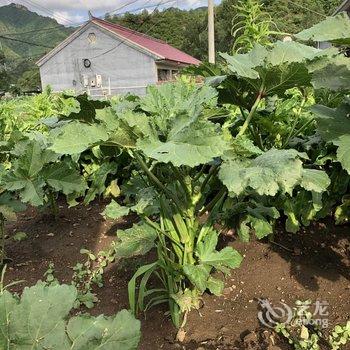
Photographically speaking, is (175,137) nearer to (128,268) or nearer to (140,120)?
(140,120)

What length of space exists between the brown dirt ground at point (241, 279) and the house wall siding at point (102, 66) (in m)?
20.6

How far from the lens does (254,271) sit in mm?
2318

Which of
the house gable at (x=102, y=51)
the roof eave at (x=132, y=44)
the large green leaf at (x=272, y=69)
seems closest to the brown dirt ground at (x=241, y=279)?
the large green leaf at (x=272, y=69)

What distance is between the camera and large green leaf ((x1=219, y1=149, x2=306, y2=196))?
1.31 meters

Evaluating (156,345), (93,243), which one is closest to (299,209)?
(156,345)

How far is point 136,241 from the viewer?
2.00 m

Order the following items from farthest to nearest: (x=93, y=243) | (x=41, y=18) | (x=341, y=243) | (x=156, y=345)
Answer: (x=41, y=18) → (x=93, y=243) → (x=341, y=243) → (x=156, y=345)

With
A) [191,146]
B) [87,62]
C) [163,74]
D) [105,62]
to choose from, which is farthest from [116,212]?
[87,62]

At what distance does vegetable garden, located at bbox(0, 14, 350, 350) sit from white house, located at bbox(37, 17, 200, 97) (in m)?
20.8

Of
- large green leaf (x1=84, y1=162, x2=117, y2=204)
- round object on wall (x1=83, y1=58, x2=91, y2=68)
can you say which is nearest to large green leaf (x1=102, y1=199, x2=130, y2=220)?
large green leaf (x1=84, y1=162, x2=117, y2=204)

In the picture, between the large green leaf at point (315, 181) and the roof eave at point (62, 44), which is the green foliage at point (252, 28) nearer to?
the large green leaf at point (315, 181)

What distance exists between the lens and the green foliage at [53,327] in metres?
1.01

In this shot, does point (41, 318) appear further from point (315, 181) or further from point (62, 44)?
point (62, 44)

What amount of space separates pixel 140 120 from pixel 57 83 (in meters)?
27.3
